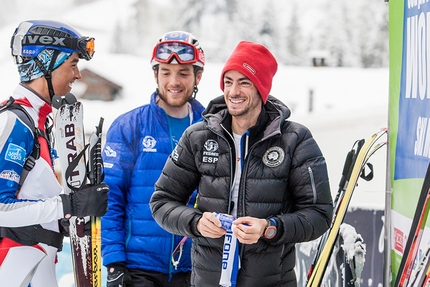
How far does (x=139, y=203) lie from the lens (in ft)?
10.9

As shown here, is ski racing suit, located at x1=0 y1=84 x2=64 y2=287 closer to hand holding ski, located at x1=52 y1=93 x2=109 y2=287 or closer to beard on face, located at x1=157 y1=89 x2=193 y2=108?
hand holding ski, located at x1=52 y1=93 x2=109 y2=287

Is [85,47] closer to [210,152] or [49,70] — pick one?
[49,70]

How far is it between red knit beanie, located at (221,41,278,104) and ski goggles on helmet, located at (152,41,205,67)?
0.69 meters

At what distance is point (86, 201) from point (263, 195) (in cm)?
A: 79

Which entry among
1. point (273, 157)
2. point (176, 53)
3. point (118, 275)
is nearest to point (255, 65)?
point (273, 157)

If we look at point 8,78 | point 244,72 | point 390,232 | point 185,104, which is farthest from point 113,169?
point 8,78

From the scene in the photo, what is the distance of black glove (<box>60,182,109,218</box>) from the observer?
2771 mm

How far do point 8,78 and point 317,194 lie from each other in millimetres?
42958

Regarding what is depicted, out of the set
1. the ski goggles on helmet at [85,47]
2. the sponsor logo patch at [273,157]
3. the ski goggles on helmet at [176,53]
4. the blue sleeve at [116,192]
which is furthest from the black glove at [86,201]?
the ski goggles on helmet at [176,53]

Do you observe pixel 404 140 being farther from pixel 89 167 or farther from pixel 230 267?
pixel 89 167

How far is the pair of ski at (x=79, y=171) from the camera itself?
2.96 m

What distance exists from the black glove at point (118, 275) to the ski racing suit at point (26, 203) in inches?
14.9

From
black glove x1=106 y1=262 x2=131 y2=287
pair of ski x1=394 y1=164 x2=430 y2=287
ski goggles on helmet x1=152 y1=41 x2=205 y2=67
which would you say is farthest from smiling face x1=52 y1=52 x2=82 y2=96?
pair of ski x1=394 y1=164 x2=430 y2=287

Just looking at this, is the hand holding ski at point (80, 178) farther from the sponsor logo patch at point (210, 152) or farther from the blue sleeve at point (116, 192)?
the sponsor logo patch at point (210, 152)
